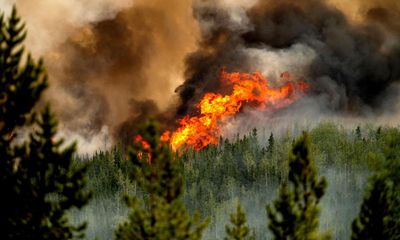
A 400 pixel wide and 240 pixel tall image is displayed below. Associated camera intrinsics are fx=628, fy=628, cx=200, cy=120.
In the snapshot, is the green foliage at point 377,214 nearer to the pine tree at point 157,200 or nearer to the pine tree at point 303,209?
the pine tree at point 303,209

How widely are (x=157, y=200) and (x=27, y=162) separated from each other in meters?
14.0

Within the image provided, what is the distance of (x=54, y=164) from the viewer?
123ft

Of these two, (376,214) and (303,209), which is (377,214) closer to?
(376,214)

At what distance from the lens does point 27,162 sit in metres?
37.2

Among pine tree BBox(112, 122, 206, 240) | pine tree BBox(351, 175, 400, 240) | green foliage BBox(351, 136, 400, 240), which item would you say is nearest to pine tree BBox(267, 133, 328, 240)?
pine tree BBox(112, 122, 206, 240)


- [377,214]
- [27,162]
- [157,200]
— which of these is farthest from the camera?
[377,214]

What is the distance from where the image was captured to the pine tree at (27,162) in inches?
1442

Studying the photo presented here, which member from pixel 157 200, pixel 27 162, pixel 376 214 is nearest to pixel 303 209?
pixel 376 214

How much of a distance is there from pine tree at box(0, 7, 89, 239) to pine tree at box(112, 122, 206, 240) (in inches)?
349

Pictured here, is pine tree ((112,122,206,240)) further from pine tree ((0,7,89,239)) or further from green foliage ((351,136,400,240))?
green foliage ((351,136,400,240))

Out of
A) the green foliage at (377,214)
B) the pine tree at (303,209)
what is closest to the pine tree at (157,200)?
the pine tree at (303,209)

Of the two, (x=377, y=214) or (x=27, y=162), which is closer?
(x=27, y=162)

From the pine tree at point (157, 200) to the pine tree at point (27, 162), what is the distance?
29.1ft

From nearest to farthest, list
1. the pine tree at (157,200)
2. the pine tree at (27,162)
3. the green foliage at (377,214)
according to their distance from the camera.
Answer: the pine tree at (27,162), the pine tree at (157,200), the green foliage at (377,214)
